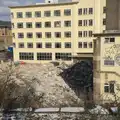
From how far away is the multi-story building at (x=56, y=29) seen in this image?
30.9 meters

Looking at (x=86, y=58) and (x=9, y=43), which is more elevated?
(x=9, y=43)

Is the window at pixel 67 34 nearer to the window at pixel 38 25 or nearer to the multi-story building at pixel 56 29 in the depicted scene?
the multi-story building at pixel 56 29

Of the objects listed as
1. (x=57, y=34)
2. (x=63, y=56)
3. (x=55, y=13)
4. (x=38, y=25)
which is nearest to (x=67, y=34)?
(x=57, y=34)

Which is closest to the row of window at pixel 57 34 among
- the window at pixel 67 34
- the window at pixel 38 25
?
the window at pixel 67 34

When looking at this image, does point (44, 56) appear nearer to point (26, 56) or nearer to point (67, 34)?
point (26, 56)

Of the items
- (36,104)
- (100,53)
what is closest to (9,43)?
(100,53)

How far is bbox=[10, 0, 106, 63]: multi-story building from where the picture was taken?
30906 millimetres

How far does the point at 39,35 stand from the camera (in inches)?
1318

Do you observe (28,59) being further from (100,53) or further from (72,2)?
(100,53)

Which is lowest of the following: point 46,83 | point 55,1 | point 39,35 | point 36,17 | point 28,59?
point 46,83

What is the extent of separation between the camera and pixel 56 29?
32.7m

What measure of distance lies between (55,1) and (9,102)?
30916 mm

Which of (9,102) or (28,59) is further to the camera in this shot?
(28,59)

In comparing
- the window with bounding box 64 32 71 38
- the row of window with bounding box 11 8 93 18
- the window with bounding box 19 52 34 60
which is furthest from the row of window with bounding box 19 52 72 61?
the row of window with bounding box 11 8 93 18
